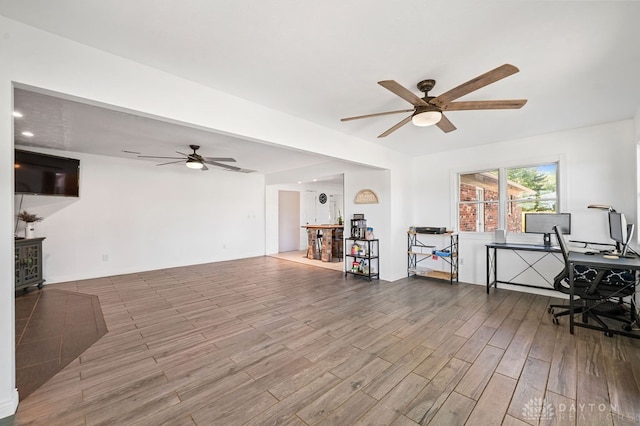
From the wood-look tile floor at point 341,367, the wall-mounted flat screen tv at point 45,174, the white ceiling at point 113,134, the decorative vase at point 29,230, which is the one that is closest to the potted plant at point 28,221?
the decorative vase at point 29,230

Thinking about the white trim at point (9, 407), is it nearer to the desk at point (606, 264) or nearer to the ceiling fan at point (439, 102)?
the ceiling fan at point (439, 102)

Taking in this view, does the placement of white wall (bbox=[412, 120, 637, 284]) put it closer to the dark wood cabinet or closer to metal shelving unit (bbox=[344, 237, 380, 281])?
metal shelving unit (bbox=[344, 237, 380, 281])

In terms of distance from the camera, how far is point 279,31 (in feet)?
5.95

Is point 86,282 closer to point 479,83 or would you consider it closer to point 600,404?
point 479,83

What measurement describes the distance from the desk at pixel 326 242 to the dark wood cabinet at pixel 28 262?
5.36 m

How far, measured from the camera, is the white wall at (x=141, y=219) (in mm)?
5074

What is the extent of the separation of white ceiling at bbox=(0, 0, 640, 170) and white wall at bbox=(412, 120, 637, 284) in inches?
37.6

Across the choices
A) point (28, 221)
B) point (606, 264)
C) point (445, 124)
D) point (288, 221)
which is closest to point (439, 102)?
point (445, 124)

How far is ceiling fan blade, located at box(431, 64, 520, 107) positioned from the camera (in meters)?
1.74

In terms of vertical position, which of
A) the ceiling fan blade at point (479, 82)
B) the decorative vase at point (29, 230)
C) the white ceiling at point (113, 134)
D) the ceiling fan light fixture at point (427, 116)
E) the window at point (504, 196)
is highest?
the white ceiling at point (113, 134)

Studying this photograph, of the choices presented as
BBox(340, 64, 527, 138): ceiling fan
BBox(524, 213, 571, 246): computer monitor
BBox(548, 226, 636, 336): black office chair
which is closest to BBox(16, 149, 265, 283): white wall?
BBox(340, 64, 527, 138): ceiling fan

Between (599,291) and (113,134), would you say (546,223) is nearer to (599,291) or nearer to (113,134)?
(599,291)

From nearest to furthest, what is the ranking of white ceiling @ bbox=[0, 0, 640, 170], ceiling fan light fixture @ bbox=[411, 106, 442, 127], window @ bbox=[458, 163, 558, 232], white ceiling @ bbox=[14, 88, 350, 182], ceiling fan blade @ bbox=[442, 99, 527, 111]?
1. white ceiling @ bbox=[0, 0, 640, 170]
2. ceiling fan blade @ bbox=[442, 99, 527, 111]
3. ceiling fan light fixture @ bbox=[411, 106, 442, 127]
4. white ceiling @ bbox=[14, 88, 350, 182]
5. window @ bbox=[458, 163, 558, 232]

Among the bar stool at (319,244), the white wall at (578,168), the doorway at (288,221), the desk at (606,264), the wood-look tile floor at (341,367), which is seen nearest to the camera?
the wood-look tile floor at (341,367)
